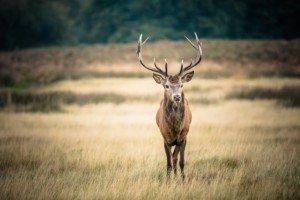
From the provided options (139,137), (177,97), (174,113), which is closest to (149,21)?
(139,137)

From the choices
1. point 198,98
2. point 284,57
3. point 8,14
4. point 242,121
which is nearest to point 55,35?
point 8,14

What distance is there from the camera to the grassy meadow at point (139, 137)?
943cm

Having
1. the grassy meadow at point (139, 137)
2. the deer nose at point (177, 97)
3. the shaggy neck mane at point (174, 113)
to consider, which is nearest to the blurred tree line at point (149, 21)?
the grassy meadow at point (139, 137)

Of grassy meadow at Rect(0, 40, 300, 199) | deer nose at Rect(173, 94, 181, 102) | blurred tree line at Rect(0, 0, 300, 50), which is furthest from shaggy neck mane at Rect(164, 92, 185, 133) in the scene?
blurred tree line at Rect(0, 0, 300, 50)

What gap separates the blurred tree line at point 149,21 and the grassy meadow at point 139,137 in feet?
87.2

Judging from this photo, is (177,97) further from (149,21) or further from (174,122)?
(149,21)

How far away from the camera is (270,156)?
39.9ft

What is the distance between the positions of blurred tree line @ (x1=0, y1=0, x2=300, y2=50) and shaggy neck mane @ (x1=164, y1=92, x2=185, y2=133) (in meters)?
54.0

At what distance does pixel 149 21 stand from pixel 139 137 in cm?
6000

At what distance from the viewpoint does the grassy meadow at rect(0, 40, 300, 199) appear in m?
9.43

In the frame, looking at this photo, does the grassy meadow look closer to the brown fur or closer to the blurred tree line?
the brown fur

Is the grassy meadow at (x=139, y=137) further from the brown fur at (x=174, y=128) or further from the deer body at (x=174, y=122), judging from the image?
the deer body at (x=174, y=122)

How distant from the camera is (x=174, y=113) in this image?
34.1ft

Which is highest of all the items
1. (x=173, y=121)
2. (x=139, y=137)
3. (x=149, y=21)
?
(x=149, y=21)
